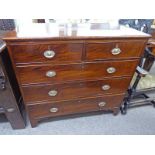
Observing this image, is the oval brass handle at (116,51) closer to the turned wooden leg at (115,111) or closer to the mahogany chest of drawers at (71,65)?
the mahogany chest of drawers at (71,65)

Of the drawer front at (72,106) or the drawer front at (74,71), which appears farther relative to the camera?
the drawer front at (72,106)

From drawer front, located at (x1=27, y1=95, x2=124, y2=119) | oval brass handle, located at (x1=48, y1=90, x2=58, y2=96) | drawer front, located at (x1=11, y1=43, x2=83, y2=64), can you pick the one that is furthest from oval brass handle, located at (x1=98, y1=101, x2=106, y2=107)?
drawer front, located at (x1=11, y1=43, x2=83, y2=64)

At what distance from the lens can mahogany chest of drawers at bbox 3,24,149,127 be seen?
1006 mm

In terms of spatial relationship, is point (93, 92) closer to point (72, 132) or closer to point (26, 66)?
point (72, 132)

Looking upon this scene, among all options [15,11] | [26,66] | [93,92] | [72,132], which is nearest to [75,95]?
[93,92]

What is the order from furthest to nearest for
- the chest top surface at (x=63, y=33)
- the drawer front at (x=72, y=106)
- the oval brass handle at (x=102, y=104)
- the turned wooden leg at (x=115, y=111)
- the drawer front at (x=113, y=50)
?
the turned wooden leg at (x=115, y=111), the oval brass handle at (x=102, y=104), the drawer front at (x=72, y=106), the drawer front at (x=113, y=50), the chest top surface at (x=63, y=33)

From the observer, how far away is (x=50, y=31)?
1092mm

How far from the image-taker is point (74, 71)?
47.0 inches

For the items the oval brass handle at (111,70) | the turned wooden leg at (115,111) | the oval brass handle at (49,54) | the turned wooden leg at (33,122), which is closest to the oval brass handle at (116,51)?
the oval brass handle at (111,70)

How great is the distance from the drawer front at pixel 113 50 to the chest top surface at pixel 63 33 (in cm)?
6

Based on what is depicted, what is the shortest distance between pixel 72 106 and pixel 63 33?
2.43ft

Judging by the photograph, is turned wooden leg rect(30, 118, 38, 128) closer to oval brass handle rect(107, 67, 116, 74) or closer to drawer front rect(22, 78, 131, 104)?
drawer front rect(22, 78, 131, 104)

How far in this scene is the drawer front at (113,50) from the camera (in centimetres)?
109

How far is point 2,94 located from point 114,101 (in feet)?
3.55
